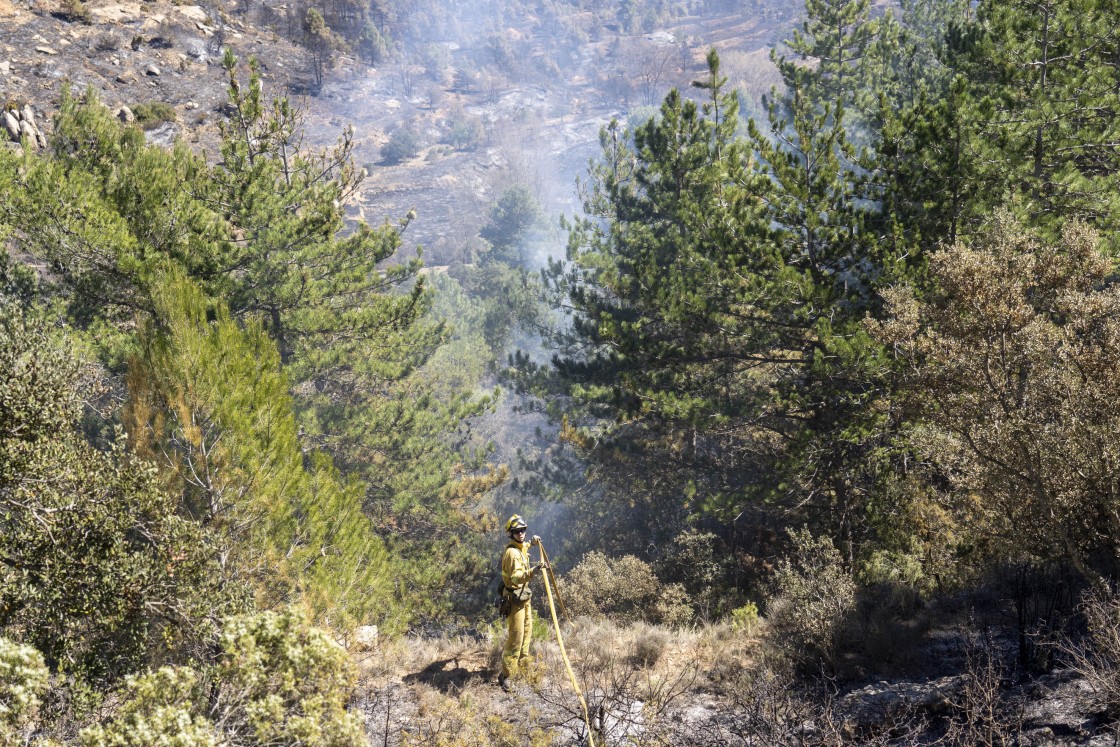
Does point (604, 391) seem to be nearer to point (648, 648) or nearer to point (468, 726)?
point (648, 648)

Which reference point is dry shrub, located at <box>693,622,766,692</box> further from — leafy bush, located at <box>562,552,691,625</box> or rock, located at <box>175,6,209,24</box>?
rock, located at <box>175,6,209,24</box>

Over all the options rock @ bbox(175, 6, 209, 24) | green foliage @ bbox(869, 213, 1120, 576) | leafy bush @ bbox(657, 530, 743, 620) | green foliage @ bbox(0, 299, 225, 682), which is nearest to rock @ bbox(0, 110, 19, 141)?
rock @ bbox(175, 6, 209, 24)

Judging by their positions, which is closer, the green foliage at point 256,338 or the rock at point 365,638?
the green foliage at point 256,338

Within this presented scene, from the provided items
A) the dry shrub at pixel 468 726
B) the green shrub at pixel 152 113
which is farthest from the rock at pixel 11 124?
the dry shrub at pixel 468 726

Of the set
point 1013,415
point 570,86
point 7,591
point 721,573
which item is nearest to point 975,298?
point 1013,415

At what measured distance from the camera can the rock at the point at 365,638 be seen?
8.97 metres

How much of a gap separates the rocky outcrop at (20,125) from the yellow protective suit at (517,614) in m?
36.9

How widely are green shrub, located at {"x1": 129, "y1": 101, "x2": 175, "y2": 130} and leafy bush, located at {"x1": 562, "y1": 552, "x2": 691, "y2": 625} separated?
41543 mm

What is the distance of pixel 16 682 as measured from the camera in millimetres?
3609

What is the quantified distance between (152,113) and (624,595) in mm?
43706

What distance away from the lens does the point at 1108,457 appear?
5.80m

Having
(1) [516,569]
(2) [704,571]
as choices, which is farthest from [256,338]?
(2) [704,571]

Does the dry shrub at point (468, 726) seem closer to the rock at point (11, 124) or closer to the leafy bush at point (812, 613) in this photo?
the leafy bush at point (812, 613)

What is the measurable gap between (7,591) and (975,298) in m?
7.88
